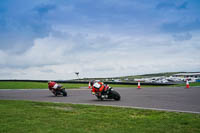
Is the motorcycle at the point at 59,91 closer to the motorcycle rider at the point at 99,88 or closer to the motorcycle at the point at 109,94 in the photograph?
the motorcycle rider at the point at 99,88

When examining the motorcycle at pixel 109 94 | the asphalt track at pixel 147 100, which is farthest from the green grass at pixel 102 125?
the motorcycle at pixel 109 94

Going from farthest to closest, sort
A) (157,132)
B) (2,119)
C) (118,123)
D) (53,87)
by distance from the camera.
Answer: (53,87)
(2,119)
(118,123)
(157,132)

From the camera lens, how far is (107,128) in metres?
6.29

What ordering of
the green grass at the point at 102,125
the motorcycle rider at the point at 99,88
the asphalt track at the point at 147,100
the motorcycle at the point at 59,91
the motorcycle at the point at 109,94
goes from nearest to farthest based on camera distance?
the green grass at the point at 102,125 → the asphalt track at the point at 147,100 → the motorcycle at the point at 109,94 → the motorcycle rider at the point at 99,88 → the motorcycle at the point at 59,91

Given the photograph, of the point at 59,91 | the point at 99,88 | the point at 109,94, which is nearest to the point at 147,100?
the point at 109,94

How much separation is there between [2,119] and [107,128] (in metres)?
3.53

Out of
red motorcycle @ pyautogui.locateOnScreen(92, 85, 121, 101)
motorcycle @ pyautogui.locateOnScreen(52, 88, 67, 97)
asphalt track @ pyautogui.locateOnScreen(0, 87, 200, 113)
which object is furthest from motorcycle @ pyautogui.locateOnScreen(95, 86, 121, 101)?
motorcycle @ pyautogui.locateOnScreen(52, 88, 67, 97)

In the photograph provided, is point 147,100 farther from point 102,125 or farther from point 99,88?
point 102,125

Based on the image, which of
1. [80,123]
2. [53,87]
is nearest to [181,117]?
[80,123]

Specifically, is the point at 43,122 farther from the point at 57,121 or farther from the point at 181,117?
the point at 181,117

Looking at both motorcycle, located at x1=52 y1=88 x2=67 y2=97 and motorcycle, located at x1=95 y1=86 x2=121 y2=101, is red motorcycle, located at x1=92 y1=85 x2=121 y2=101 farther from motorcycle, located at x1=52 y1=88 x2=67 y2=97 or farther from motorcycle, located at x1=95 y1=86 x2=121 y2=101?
motorcycle, located at x1=52 y1=88 x2=67 y2=97

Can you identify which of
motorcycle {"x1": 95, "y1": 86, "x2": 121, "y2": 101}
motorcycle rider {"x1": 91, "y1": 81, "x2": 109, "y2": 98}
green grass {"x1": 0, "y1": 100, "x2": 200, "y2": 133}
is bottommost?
green grass {"x1": 0, "y1": 100, "x2": 200, "y2": 133}

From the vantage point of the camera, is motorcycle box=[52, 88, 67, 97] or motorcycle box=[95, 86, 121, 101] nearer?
motorcycle box=[95, 86, 121, 101]

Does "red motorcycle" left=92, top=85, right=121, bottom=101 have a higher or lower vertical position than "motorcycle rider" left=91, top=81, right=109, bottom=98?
lower
